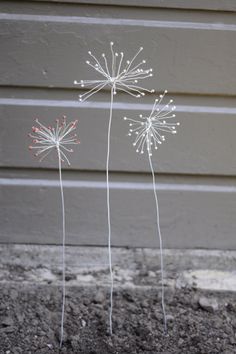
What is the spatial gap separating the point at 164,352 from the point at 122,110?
1294 mm

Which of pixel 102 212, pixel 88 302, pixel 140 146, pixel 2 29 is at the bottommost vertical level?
pixel 88 302

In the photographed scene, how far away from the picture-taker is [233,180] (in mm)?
3203

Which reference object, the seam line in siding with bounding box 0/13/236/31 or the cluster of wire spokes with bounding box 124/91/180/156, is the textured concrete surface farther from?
the seam line in siding with bounding box 0/13/236/31

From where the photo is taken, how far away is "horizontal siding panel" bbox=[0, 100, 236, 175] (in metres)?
3.04

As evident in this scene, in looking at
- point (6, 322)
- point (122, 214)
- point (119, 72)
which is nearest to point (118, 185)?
point (122, 214)

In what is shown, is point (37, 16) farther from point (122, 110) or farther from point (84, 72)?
point (122, 110)

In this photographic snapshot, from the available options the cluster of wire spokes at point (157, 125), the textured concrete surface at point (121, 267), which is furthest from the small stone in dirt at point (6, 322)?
the cluster of wire spokes at point (157, 125)

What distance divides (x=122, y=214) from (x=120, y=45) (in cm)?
96

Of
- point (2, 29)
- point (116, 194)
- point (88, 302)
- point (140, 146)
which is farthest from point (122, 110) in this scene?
point (88, 302)

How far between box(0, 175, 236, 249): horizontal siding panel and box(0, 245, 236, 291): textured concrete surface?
0.19ft

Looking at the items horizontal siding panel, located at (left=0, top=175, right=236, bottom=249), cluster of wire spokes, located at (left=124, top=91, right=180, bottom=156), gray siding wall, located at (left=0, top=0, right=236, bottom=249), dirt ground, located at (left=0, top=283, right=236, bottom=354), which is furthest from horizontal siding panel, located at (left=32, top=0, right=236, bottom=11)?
dirt ground, located at (left=0, top=283, right=236, bottom=354)

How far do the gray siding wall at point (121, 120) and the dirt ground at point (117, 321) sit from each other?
0.45 metres

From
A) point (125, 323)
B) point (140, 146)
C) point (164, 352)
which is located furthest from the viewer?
point (140, 146)

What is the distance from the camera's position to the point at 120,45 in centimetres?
294
